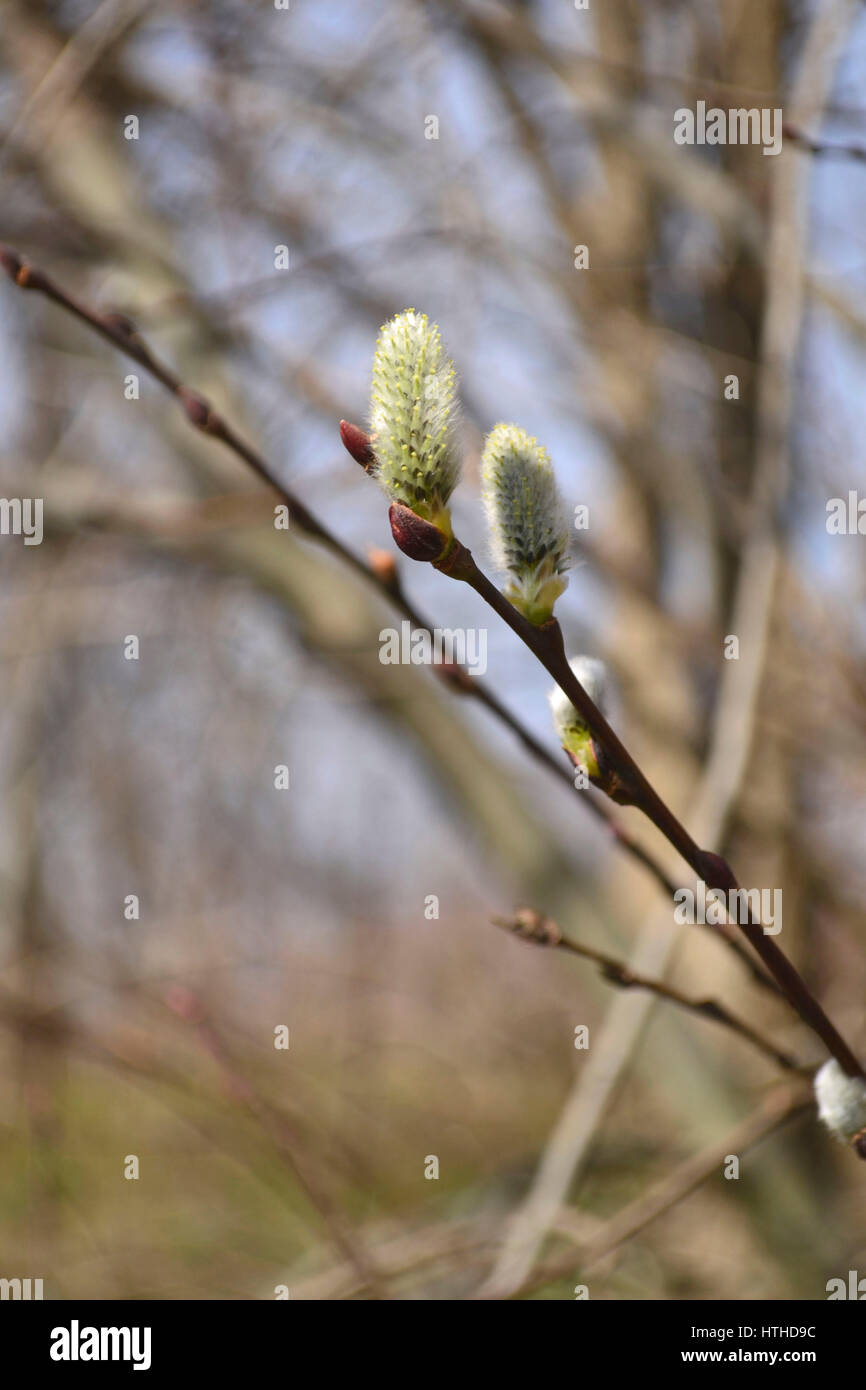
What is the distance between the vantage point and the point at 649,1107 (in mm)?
2916

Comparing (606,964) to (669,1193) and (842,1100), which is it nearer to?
(842,1100)

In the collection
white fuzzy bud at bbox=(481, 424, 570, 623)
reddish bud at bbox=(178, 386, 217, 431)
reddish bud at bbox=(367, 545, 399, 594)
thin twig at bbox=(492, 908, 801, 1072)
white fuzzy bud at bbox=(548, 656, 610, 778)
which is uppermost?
reddish bud at bbox=(178, 386, 217, 431)

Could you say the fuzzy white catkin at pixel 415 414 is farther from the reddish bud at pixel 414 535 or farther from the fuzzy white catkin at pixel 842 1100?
the fuzzy white catkin at pixel 842 1100

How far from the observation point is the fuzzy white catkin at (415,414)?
533 millimetres

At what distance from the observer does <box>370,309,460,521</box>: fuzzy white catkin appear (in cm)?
53

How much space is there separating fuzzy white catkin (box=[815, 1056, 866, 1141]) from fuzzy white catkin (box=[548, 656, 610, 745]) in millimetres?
273

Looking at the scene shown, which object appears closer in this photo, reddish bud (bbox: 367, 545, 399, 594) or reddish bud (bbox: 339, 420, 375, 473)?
reddish bud (bbox: 339, 420, 375, 473)

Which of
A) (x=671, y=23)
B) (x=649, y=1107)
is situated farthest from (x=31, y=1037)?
(x=671, y=23)

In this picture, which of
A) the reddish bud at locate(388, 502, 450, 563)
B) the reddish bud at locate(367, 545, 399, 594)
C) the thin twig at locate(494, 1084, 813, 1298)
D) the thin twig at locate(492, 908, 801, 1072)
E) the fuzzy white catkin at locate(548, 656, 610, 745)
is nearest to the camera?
the reddish bud at locate(388, 502, 450, 563)

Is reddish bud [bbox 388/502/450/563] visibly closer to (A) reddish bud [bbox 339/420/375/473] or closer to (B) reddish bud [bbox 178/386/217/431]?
(A) reddish bud [bbox 339/420/375/473]

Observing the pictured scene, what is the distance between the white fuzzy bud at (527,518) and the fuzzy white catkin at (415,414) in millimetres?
36

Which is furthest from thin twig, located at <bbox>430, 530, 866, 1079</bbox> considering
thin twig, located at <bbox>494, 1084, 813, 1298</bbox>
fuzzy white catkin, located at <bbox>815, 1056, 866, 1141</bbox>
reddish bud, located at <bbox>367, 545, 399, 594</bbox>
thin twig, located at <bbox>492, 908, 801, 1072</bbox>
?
thin twig, located at <bbox>494, 1084, 813, 1298</bbox>

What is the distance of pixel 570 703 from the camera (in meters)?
0.63

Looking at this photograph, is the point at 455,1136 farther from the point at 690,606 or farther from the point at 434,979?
the point at 690,606
